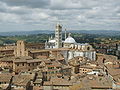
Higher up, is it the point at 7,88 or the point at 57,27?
the point at 57,27

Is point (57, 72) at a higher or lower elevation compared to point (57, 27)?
lower

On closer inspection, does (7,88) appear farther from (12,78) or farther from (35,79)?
(35,79)

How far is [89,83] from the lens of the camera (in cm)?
4028

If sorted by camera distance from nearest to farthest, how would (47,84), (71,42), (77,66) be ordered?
(47,84) < (77,66) < (71,42)

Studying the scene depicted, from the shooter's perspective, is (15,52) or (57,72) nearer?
(57,72)

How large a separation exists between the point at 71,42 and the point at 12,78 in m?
49.2

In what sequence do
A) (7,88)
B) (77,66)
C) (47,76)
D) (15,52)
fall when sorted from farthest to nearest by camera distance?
(15,52) < (77,66) < (47,76) < (7,88)

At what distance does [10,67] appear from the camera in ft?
186

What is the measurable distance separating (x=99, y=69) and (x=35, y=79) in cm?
1822

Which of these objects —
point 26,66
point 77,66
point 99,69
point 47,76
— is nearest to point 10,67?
point 26,66

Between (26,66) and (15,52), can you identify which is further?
(15,52)

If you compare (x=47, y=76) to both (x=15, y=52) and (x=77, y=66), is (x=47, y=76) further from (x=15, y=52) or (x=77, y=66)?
(x=15, y=52)

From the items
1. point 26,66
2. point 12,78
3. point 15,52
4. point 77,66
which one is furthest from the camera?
point 15,52

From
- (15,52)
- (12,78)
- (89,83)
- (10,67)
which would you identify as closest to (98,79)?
(89,83)
